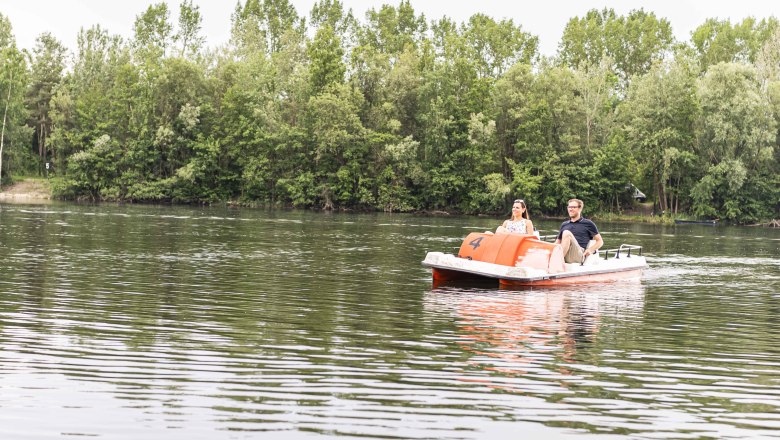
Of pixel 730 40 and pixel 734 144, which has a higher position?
pixel 730 40

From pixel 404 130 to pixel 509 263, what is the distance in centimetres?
6718

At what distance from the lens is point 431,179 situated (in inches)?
3408

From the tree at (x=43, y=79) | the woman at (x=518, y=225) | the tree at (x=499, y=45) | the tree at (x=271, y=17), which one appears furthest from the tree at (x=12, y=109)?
the woman at (x=518, y=225)

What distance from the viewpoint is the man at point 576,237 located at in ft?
78.3

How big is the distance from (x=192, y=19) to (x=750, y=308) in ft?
347

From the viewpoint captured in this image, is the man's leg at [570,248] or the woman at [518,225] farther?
the woman at [518,225]

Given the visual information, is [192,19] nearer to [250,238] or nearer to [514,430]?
[250,238]

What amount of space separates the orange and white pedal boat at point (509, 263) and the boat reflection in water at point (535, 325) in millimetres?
369

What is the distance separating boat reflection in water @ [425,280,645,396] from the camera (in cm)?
1143

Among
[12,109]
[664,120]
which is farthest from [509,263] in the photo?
[12,109]

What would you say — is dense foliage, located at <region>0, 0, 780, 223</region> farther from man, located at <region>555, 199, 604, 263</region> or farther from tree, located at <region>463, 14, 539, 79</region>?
man, located at <region>555, 199, 604, 263</region>

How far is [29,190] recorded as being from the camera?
316ft

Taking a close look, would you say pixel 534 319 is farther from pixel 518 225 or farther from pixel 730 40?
pixel 730 40

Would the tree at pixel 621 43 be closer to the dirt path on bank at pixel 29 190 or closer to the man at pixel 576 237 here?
the dirt path on bank at pixel 29 190
